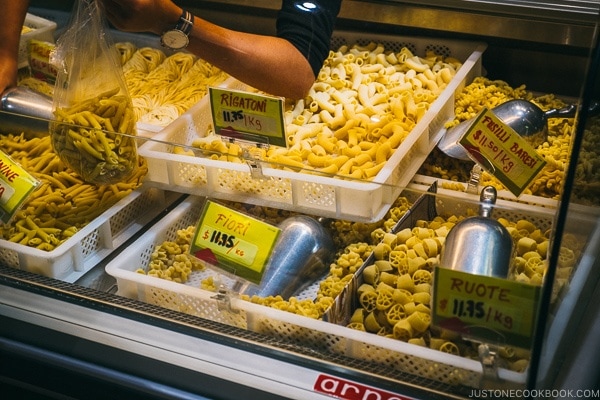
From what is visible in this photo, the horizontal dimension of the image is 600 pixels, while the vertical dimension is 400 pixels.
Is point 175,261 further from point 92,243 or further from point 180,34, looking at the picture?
point 180,34

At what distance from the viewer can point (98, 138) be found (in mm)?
1789

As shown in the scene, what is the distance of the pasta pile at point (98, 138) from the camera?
1798 mm

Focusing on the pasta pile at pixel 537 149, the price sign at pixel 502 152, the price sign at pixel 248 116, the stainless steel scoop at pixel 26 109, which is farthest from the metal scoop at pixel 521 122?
the stainless steel scoop at pixel 26 109

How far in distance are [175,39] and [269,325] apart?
0.83 m

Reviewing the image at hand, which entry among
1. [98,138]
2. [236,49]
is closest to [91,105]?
[98,138]

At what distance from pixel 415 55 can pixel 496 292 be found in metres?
1.46

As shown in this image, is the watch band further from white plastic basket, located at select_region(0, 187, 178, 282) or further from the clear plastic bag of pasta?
white plastic basket, located at select_region(0, 187, 178, 282)

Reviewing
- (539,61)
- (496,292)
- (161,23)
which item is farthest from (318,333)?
(539,61)

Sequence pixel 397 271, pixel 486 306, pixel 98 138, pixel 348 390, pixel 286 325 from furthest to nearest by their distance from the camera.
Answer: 1. pixel 98 138
2. pixel 397 271
3. pixel 286 325
4. pixel 348 390
5. pixel 486 306

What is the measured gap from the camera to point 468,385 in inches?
54.0

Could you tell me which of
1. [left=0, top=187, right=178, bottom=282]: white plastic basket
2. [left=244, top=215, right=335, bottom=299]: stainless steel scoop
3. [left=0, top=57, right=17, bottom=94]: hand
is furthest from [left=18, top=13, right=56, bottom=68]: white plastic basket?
[left=244, top=215, right=335, bottom=299]: stainless steel scoop

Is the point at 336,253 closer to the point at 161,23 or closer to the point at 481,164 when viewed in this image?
the point at 481,164

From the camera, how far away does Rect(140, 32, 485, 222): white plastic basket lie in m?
Result: 1.77

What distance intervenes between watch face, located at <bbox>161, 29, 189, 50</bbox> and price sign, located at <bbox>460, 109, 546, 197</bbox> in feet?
2.58
